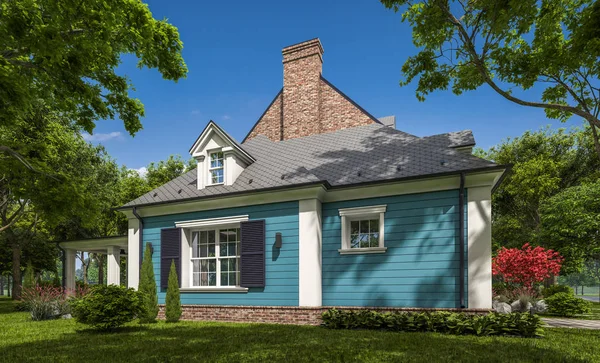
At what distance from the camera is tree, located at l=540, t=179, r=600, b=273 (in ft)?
60.1

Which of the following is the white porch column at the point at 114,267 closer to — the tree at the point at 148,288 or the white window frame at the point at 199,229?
the white window frame at the point at 199,229

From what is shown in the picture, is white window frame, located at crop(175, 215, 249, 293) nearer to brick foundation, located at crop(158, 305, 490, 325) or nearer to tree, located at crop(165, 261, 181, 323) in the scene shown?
brick foundation, located at crop(158, 305, 490, 325)

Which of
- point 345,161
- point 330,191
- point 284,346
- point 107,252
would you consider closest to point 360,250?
point 330,191

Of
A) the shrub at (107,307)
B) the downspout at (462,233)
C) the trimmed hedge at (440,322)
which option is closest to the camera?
the trimmed hedge at (440,322)

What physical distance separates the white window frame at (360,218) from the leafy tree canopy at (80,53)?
610 centimetres

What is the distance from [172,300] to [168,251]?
6.50 ft

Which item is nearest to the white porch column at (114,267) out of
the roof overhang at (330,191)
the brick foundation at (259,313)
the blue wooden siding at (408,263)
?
the roof overhang at (330,191)

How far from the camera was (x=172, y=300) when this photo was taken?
35.4 feet

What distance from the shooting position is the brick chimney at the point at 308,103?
1600 cm

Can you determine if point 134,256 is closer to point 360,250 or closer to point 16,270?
point 360,250

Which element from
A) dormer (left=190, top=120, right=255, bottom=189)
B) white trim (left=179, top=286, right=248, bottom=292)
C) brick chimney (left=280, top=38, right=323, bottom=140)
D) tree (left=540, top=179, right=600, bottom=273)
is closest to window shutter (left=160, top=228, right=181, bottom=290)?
white trim (left=179, top=286, right=248, bottom=292)

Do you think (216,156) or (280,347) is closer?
(280,347)

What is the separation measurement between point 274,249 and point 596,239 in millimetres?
18473

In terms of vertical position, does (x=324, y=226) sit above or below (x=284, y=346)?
above
